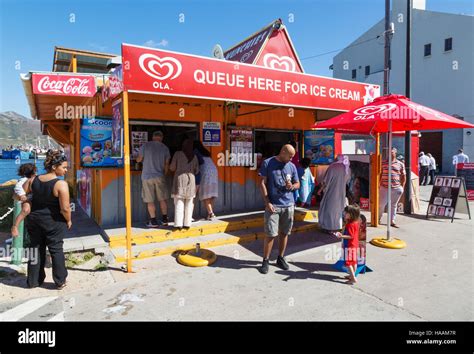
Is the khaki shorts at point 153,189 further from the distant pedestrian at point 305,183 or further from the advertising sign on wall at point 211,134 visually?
the distant pedestrian at point 305,183

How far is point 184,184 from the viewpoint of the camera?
564 cm

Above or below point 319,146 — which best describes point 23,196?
below

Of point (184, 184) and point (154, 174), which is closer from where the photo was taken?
point (184, 184)

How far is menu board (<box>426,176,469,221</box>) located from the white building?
1593 centimetres

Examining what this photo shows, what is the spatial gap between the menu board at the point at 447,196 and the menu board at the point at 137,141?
6.91 metres

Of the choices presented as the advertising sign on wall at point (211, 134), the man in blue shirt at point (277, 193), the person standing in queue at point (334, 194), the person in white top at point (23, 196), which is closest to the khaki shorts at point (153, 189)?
the advertising sign on wall at point (211, 134)

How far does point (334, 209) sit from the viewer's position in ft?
20.5

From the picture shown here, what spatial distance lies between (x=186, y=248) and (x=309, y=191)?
3643 millimetres

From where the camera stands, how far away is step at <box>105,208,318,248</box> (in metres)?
5.30

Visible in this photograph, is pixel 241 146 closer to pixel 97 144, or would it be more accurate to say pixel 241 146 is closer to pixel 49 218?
pixel 97 144

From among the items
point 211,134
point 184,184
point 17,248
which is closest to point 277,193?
point 184,184

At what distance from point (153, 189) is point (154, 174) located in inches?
11.0

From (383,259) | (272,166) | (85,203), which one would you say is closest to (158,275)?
(272,166)
